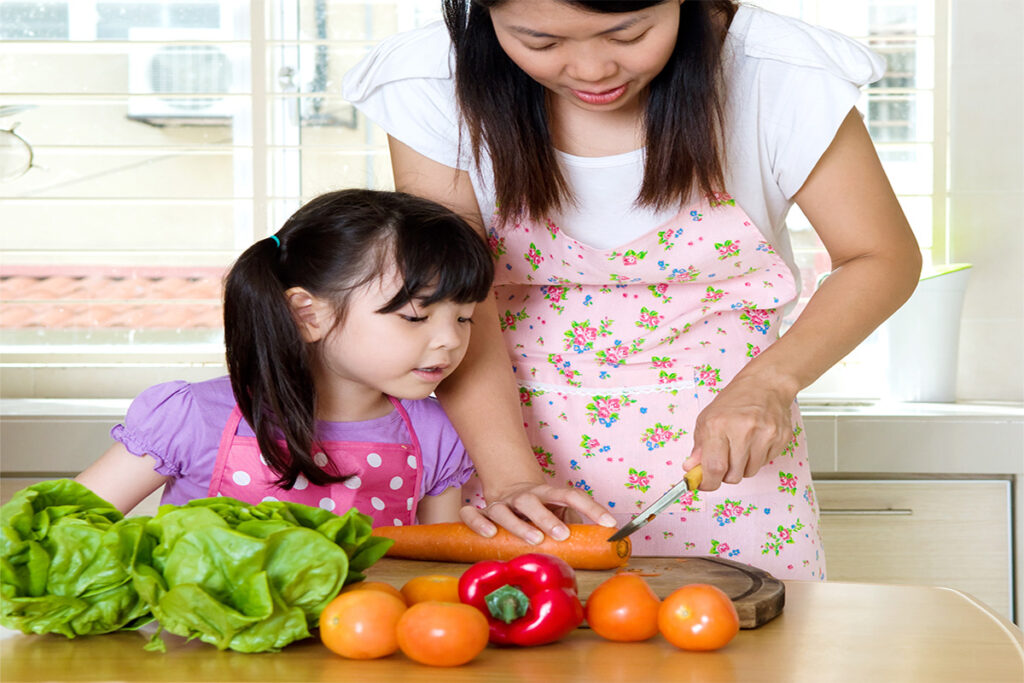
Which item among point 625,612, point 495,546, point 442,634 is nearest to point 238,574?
point 442,634

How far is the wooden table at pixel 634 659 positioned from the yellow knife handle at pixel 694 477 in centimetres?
19

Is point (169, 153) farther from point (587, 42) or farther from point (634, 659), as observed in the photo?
point (634, 659)

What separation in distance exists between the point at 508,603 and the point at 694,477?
12.5 inches

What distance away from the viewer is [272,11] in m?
2.50

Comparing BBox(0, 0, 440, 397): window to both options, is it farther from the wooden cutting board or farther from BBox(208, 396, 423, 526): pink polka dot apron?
the wooden cutting board

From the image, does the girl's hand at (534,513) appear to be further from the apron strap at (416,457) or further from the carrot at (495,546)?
the apron strap at (416,457)

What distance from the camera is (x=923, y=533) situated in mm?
2045

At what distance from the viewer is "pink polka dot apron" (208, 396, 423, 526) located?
1.30 meters

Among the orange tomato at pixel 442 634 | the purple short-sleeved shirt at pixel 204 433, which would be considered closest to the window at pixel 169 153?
the purple short-sleeved shirt at pixel 204 433

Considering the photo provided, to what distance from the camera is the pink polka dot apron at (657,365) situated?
1296 mm

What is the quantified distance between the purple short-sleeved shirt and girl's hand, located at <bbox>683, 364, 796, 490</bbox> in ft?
1.36

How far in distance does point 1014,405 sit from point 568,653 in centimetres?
185

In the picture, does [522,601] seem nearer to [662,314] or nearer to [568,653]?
[568,653]

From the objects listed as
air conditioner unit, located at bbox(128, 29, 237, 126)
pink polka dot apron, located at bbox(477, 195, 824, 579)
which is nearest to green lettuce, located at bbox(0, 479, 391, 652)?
pink polka dot apron, located at bbox(477, 195, 824, 579)
